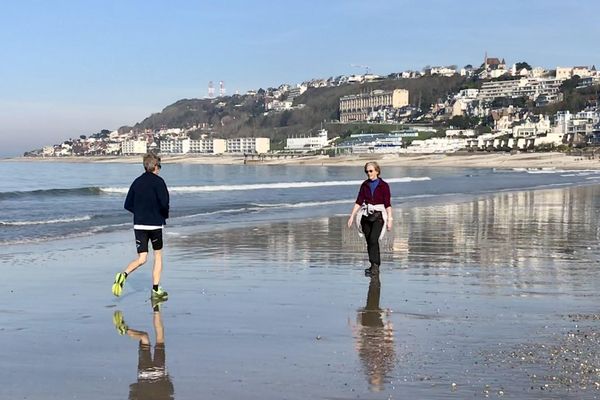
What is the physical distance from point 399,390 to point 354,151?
572 ft

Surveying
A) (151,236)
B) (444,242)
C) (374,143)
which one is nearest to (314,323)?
(151,236)

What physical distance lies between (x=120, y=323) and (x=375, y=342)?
2.25 metres

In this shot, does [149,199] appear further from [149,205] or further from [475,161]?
[475,161]

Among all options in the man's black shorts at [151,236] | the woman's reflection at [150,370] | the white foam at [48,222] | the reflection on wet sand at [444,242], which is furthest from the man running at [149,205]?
the white foam at [48,222]

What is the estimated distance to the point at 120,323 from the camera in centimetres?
639

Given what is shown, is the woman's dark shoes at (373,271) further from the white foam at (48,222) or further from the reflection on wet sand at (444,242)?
the white foam at (48,222)

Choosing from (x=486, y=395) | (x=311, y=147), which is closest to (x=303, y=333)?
(x=486, y=395)

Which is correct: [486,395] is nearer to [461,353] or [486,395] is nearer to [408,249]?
[461,353]

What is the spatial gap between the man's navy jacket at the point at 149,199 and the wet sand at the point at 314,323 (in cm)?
84

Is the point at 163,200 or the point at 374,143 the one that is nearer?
the point at 163,200

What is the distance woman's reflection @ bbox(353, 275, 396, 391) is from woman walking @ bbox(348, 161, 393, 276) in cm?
161

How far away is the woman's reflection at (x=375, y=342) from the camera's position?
4.79 m

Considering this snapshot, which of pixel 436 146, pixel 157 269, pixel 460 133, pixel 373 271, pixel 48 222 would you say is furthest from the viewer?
pixel 460 133

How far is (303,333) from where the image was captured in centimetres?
596
